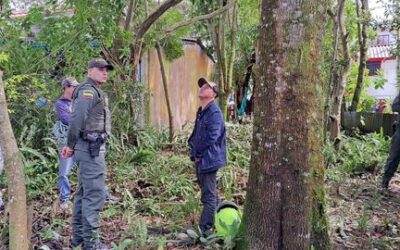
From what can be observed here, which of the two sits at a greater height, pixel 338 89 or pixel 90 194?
pixel 338 89

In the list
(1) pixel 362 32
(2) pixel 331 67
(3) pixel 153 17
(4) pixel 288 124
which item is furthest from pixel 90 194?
(1) pixel 362 32

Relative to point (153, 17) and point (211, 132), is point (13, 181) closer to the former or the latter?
point (211, 132)

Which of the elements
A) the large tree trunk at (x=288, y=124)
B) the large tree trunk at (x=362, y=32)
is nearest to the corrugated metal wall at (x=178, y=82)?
the large tree trunk at (x=362, y=32)

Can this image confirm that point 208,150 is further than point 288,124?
Yes

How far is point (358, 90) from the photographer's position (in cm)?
1520

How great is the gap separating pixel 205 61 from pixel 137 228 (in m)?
11.2

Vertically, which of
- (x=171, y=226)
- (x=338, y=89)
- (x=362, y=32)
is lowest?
(x=171, y=226)

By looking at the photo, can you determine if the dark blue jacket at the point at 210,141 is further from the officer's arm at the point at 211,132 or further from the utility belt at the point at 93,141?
the utility belt at the point at 93,141

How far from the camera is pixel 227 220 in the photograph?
493 centimetres

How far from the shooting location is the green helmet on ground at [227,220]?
477 centimetres

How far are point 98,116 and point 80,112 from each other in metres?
0.21

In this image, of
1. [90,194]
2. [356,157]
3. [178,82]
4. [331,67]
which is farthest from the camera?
[178,82]

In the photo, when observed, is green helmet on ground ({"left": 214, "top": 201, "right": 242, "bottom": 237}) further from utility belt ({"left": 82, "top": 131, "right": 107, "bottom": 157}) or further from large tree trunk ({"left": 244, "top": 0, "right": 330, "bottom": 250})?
utility belt ({"left": 82, "top": 131, "right": 107, "bottom": 157})

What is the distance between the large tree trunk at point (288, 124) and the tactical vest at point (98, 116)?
60.3 inches
